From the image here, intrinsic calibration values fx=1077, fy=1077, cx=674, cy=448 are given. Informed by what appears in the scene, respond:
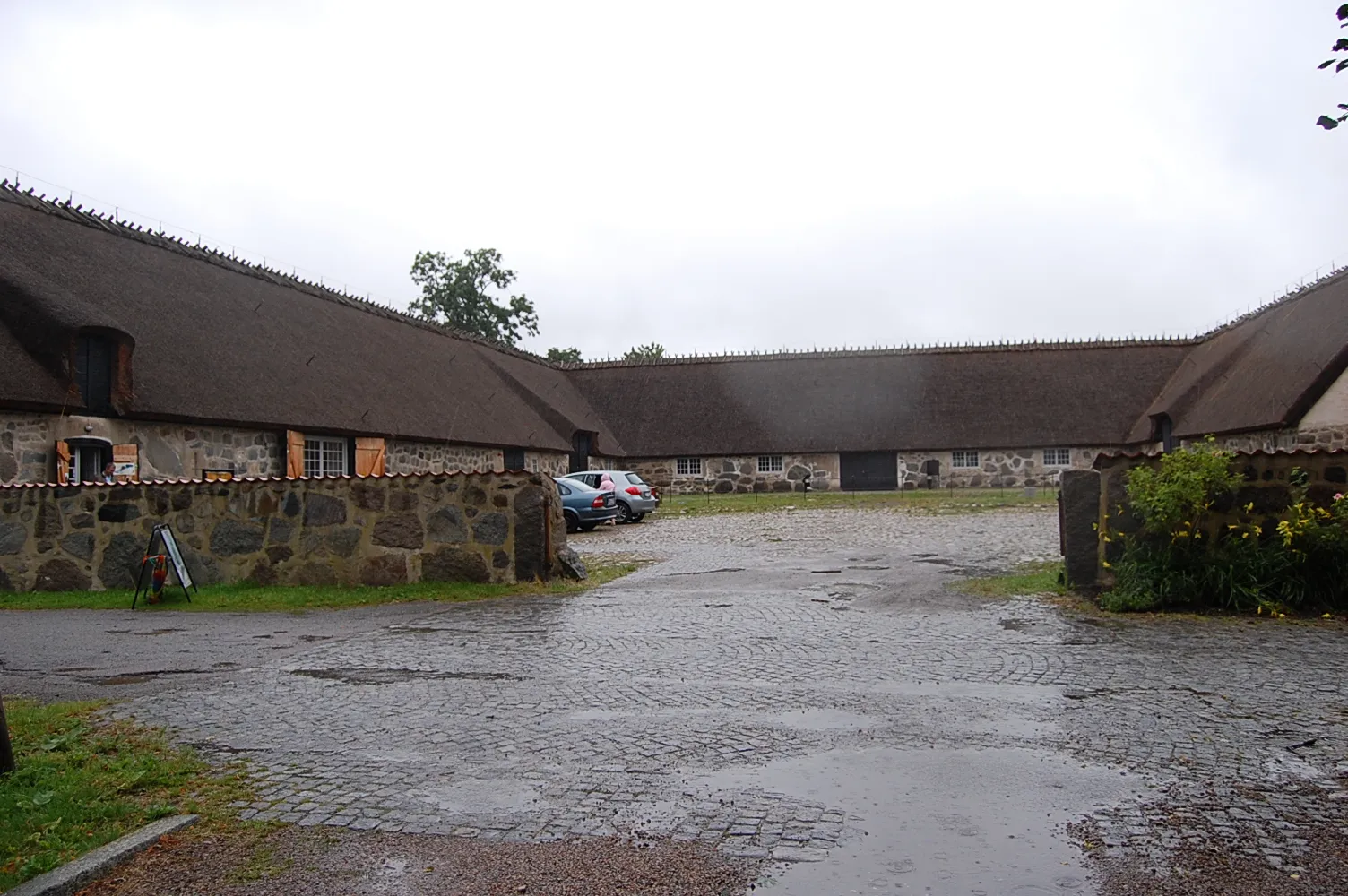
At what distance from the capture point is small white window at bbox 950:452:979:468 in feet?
134

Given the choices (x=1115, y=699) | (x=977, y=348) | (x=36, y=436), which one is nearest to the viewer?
(x=1115, y=699)

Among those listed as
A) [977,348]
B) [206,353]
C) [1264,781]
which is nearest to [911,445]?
[977,348]

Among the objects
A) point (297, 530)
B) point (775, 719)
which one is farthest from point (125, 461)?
point (775, 719)

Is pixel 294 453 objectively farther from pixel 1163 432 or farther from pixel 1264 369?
pixel 1163 432

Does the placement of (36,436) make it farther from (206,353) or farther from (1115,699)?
(1115,699)

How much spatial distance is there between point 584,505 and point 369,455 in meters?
5.38

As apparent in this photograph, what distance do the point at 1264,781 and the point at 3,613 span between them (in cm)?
1239

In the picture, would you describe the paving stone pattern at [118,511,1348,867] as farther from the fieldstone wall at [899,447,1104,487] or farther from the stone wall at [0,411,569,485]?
the fieldstone wall at [899,447,1104,487]

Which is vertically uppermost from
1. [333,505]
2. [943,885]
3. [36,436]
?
[36,436]

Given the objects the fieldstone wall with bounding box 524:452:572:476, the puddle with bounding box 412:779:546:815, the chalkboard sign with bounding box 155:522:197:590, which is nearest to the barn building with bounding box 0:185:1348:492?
the fieldstone wall with bounding box 524:452:572:476

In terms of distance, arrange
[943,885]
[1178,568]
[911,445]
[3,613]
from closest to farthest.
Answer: [943,885] < [1178,568] < [3,613] < [911,445]

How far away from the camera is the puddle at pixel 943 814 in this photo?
3939 millimetres

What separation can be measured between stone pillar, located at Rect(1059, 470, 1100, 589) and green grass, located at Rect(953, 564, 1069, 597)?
294mm

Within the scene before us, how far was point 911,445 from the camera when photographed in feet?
134
